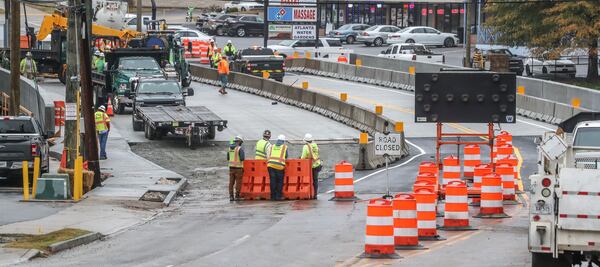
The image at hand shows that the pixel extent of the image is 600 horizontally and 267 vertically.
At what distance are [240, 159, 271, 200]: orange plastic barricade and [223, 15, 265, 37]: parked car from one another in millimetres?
67680

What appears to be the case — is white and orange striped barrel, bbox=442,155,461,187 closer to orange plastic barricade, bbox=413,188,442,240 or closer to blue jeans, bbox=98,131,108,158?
orange plastic barricade, bbox=413,188,442,240

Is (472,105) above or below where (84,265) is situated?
above

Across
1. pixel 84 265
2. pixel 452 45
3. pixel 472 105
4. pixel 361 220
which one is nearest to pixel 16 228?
pixel 84 265

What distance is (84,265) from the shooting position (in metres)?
18.8

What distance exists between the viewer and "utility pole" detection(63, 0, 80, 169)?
1179 inches

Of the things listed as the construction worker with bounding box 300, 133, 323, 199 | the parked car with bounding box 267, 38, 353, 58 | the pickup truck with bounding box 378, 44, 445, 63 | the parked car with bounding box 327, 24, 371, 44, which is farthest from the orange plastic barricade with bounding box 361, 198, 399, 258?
the parked car with bounding box 327, 24, 371, 44

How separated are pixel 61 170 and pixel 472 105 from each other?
979 centimetres

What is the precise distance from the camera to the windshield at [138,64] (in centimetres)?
5012

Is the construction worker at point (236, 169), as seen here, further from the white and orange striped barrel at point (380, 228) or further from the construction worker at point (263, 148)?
the white and orange striped barrel at point (380, 228)

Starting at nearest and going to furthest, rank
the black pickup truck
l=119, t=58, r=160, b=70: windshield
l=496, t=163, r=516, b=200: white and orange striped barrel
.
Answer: l=496, t=163, r=516, b=200: white and orange striped barrel, l=119, t=58, r=160, b=70: windshield, the black pickup truck

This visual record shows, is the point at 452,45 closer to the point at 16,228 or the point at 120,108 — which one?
the point at 120,108

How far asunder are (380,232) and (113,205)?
10628mm

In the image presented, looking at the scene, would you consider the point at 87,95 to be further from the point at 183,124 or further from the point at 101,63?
the point at 101,63

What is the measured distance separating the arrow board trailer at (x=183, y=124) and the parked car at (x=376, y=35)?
49942 mm
